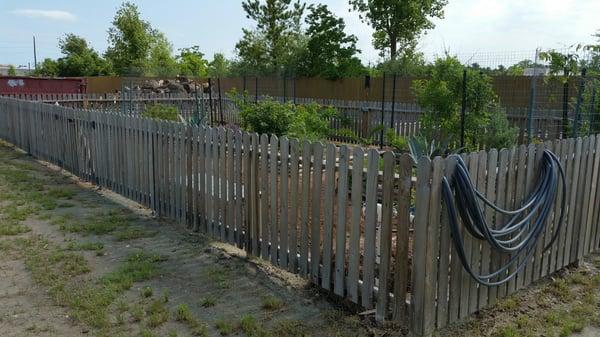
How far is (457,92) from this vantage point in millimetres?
10320

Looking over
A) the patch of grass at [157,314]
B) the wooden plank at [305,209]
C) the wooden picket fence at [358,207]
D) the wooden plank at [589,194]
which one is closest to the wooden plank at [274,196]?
the wooden picket fence at [358,207]

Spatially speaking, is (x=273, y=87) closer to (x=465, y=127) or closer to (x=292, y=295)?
(x=465, y=127)

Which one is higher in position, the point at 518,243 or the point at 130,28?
the point at 130,28

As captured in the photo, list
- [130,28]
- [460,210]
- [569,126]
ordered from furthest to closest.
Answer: [130,28] < [569,126] < [460,210]

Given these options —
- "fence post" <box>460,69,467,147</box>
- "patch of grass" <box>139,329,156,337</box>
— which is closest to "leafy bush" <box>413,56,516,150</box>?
"fence post" <box>460,69,467,147</box>

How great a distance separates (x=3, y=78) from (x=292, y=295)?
59.1 ft

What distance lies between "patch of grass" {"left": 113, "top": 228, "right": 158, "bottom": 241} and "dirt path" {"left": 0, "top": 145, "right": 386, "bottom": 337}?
11mm

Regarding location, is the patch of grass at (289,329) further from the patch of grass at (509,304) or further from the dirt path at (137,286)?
the patch of grass at (509,304)

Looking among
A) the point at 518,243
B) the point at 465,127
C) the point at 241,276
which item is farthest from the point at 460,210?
the point at 465,127

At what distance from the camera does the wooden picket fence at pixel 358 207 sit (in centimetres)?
329

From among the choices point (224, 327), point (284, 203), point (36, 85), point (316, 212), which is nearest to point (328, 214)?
point (316, 212)

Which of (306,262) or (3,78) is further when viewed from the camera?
(3,78)

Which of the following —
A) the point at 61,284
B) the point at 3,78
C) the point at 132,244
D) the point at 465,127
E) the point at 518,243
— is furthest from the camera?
the point at 3,78

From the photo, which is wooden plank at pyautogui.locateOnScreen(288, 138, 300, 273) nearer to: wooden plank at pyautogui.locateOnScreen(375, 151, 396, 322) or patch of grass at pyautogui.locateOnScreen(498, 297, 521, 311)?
wooden plank at pyautogui.locateOnScreen(375, 151, 396, 322)
